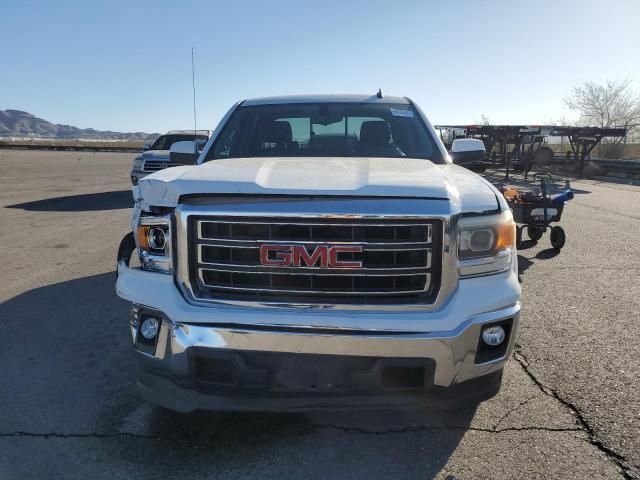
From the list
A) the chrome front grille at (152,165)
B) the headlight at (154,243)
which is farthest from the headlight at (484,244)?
the chrome front grille at (152,165)

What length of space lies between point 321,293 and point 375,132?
6.71ft

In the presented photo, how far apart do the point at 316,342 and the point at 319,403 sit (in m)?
0.32

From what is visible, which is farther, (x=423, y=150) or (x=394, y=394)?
(x=423, y=150)

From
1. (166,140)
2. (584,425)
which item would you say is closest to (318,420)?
(584,425)

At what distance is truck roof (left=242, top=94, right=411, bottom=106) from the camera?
443 centimetres

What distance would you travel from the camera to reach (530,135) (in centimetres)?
1898

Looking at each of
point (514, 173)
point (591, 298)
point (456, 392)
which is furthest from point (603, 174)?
point (456, 392)

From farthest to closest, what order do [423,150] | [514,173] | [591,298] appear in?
1. [514,173]
2. [591,298]
3. [423,150]

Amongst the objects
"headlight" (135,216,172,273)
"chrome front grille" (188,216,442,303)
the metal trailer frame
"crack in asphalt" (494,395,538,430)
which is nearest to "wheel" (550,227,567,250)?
"crack in asphalt" (494,395,538,430)

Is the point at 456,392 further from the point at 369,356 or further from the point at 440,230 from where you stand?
the point at 440,230

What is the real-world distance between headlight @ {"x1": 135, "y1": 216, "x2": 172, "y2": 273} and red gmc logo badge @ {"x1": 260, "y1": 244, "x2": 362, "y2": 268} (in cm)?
52

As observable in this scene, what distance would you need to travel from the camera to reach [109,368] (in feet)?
11.7

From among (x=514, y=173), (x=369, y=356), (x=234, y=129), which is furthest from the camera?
(x=514, y=173)

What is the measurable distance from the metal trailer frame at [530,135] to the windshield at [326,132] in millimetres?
12905
